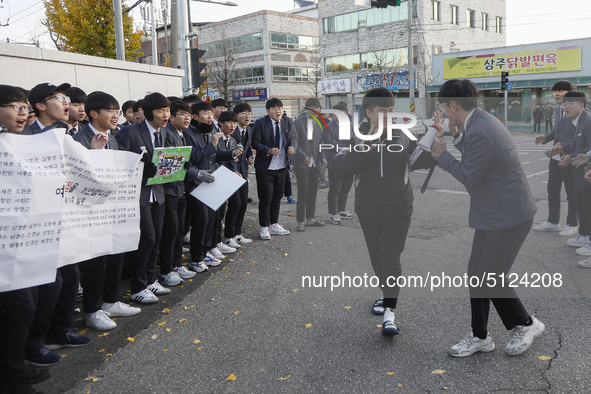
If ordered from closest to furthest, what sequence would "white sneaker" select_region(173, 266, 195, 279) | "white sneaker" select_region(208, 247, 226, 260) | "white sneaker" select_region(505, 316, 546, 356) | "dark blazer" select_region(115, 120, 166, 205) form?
"white sneaker" select_region(505, 316, 546, 356)
"dark blazer" select_region(115, 120, 166, 205)
"white sneaker" select_region(173, 266, 195, 279)
"white sneaker" select_region(208, 247, 226, 260)

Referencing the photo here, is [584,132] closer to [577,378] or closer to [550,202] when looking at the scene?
[550,202]

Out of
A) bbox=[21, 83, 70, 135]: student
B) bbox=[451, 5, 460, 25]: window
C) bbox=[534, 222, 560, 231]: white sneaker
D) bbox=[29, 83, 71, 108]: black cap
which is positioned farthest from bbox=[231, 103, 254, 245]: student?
bbox=[451, 5, 460, 25]: window

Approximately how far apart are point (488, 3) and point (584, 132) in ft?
153

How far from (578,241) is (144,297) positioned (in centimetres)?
540

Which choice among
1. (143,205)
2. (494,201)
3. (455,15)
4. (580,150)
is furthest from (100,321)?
(455,15)

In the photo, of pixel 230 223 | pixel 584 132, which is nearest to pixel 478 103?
pixel 584 132

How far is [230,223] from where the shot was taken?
7125 mm

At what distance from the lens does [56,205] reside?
130 inches

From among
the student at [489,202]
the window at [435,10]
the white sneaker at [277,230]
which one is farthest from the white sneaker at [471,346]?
the window at [435,10]

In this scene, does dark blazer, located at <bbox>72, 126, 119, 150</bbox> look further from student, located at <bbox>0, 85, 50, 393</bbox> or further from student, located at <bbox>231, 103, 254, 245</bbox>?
student, located at <bbox>231, 103, 254, 245</bbox>

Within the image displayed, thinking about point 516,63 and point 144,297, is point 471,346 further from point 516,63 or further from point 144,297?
point 516,63

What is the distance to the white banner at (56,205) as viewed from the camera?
303cm

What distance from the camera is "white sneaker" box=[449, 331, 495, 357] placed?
11.8ft

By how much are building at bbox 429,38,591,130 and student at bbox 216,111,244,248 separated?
24.2 meters
